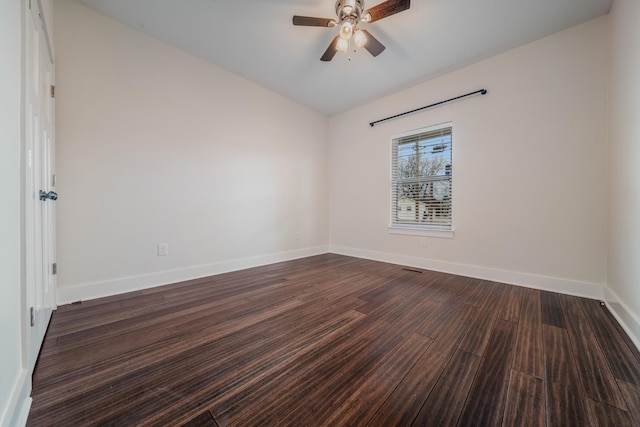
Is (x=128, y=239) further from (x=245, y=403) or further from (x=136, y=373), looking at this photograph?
(x=245, y=403)

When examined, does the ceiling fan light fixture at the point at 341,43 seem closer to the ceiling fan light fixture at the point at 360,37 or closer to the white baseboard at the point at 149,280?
the ceiling fan light fixture at the point at 360,37

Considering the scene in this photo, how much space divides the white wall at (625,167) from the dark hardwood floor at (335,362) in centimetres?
27

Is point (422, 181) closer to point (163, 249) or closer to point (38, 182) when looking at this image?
point (163, 249)

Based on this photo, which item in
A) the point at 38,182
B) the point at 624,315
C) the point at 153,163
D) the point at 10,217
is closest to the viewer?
the point at 10,217

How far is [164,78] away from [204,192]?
4.19 feet

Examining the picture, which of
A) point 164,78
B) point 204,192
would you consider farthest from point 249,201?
point 164,78

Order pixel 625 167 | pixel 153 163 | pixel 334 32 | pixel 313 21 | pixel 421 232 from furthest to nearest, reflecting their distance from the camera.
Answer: pixel 421 232 → pixel 153 163 → pixel 334 32 → pixel 313 21 → pixel 625 167

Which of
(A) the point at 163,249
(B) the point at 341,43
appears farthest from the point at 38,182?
(B) the point at 341,43

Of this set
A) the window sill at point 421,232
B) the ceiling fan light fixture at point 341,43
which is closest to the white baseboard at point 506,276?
the window sill at point 421,232

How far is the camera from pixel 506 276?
2594mm

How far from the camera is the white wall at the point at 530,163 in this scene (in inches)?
85.4

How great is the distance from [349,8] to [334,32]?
449 mm

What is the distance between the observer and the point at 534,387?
1.08m

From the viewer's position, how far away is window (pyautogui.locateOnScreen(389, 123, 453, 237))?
3098 millimetres
